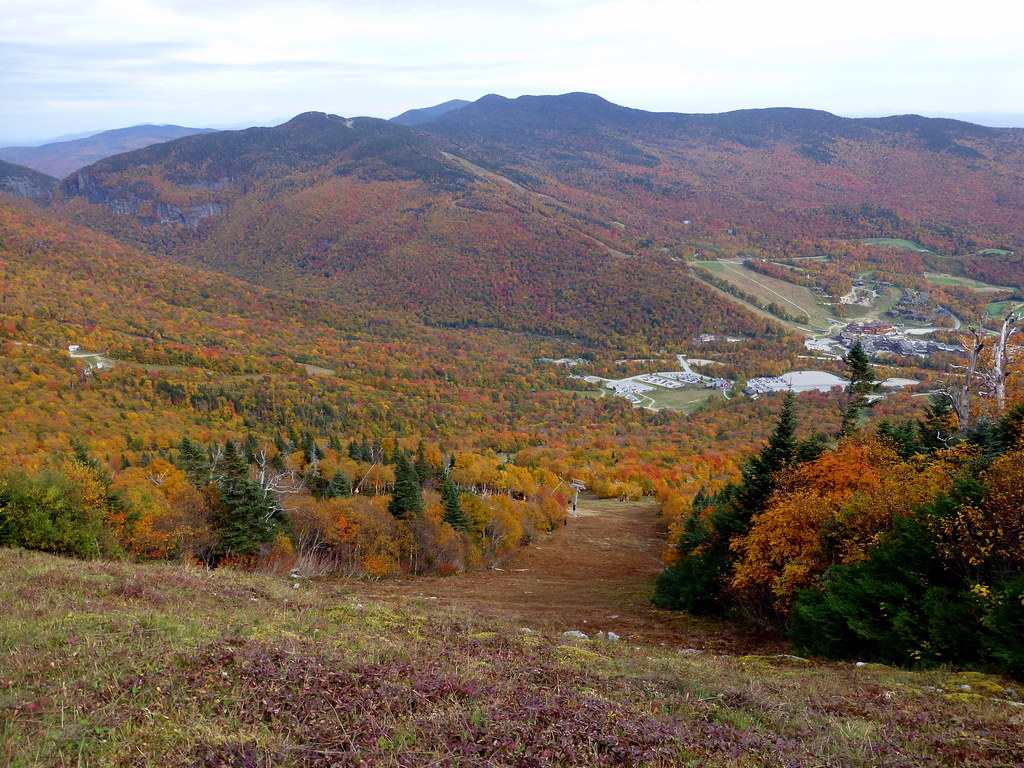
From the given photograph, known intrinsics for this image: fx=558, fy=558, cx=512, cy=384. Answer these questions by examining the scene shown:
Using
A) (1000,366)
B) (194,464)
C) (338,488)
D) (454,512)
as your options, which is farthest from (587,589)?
(194,464)

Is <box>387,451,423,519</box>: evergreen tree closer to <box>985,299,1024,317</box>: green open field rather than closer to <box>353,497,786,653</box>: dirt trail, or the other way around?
<box>353,497,786,653</box>: dirt trail

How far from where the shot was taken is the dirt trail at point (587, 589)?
61.6 ft

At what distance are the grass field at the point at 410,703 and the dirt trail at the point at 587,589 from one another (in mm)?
7508

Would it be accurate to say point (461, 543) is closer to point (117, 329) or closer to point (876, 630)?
point (876, 630)

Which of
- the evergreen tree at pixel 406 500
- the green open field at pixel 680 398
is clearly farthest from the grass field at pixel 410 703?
the green open field at pixel 680 398

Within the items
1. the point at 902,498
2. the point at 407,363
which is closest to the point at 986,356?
the point at 902,498

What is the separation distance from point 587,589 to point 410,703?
2510 centimetres

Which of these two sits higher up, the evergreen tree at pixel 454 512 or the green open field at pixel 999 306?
the green open field at pixel 999 306

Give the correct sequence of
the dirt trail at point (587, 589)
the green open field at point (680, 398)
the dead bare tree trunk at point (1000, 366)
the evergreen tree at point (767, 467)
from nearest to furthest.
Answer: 1. the dirt trail at point (587, 589)
2. the dead bare tree trunk at point (1000, 366)
3. the evergreen tree at point (767, 467)
4. the green open field at point (680, 398)

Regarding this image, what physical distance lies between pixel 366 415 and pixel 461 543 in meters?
76.3

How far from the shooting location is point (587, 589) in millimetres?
30625

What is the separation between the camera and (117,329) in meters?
134

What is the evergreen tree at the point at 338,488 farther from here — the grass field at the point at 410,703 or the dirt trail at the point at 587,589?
the grass field at the point at 410,703

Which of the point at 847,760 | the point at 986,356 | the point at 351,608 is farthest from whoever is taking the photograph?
the point at 986,356
